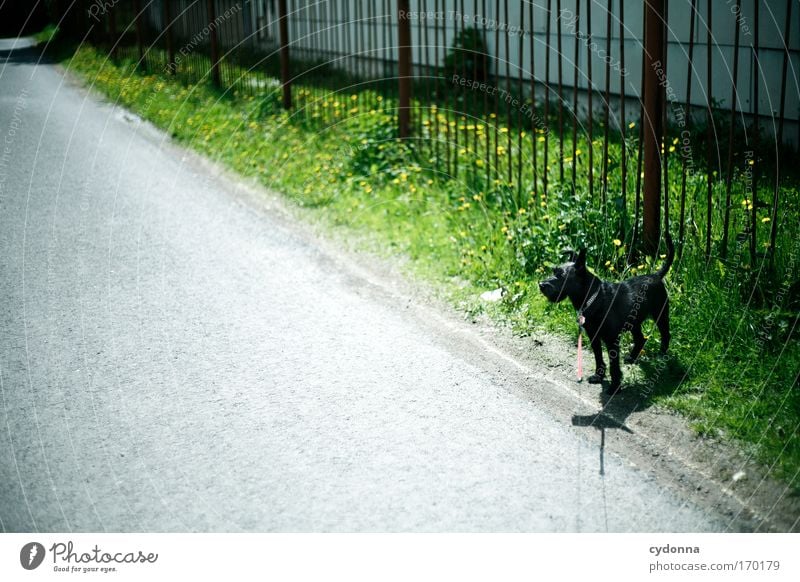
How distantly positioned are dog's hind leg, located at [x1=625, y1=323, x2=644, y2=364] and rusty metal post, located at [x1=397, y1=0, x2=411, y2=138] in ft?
16.0

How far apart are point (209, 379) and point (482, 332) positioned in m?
1.84

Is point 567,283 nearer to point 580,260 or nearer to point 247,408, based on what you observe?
point 580,260

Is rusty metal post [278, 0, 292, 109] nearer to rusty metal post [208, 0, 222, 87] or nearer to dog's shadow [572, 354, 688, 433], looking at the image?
rusty metal post [208, 0, 222, 87]

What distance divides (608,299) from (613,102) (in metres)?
5.56

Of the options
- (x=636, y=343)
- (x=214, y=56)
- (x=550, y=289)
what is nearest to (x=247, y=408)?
(x=550, y=289)

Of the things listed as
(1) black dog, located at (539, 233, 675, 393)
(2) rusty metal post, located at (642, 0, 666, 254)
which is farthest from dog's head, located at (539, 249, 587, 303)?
(2) rusty metal post, located at (642, 0, 666, 254)

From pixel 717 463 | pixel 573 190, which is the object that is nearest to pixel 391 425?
pixel 717 463

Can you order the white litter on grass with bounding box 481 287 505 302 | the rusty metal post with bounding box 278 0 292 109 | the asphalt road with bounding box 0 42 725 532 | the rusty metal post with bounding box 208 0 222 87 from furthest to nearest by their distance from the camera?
the rusty metal post with bounding box 208 0 222 87, the rusty metal post with bounding box 278 0 292 109, the white litter on grass with bounding box 481 287 505 302, the asphalt road with bounding box 0 42 725 532

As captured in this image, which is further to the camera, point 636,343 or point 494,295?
point 494,295

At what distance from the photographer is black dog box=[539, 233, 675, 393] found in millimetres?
4457

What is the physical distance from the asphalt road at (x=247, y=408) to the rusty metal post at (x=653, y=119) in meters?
1.76

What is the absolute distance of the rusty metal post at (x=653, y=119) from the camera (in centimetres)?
549

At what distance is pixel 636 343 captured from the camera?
4785 mm

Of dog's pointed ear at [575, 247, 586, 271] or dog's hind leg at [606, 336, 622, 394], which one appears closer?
dog's pointed ear at [575, 247, 586, 271]
